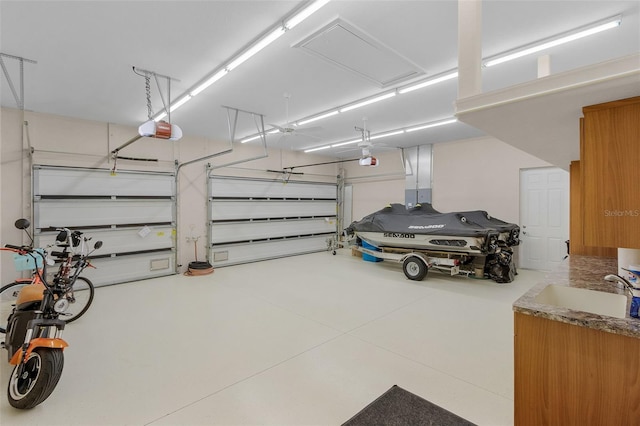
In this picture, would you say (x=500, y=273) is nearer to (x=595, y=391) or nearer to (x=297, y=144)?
(x=595, y=391)

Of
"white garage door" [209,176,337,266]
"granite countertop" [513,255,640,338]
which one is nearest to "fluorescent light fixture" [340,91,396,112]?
"granite countertop" [513,255,640,338]

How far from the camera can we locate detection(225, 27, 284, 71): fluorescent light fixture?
263 centimetres

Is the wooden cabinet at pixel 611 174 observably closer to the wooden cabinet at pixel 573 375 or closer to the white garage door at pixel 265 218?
the wooden cabinet at pixel 573 375

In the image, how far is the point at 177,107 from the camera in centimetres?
469

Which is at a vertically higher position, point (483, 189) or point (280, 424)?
point (483, 189)

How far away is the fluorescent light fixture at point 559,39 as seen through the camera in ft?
8.39

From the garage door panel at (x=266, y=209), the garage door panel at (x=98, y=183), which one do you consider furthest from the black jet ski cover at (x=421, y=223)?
the garage door panel at (x=98, y=183)

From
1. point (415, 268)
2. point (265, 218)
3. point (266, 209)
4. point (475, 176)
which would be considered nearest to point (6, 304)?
point (265, 218)

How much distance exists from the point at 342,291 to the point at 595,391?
12.9ft

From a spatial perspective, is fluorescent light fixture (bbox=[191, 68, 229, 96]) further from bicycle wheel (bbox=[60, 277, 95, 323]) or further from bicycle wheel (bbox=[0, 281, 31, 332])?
→ bicycle wheel (bbox=[0, 281, 31, 332])

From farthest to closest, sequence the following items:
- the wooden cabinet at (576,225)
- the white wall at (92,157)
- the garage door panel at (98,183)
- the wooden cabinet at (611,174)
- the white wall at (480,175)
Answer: the white wall at (480,175), the garage door panel at (98,183), the white wall at (92,157), the wooden cabinet at (576,225), the wooden cabinet at (611,174)

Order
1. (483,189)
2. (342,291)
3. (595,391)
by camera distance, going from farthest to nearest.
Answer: (483,189), (342,291), (595,391)

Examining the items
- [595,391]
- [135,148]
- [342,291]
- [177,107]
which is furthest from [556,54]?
[135,148]

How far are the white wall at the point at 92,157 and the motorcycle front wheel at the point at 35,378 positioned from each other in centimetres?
399
